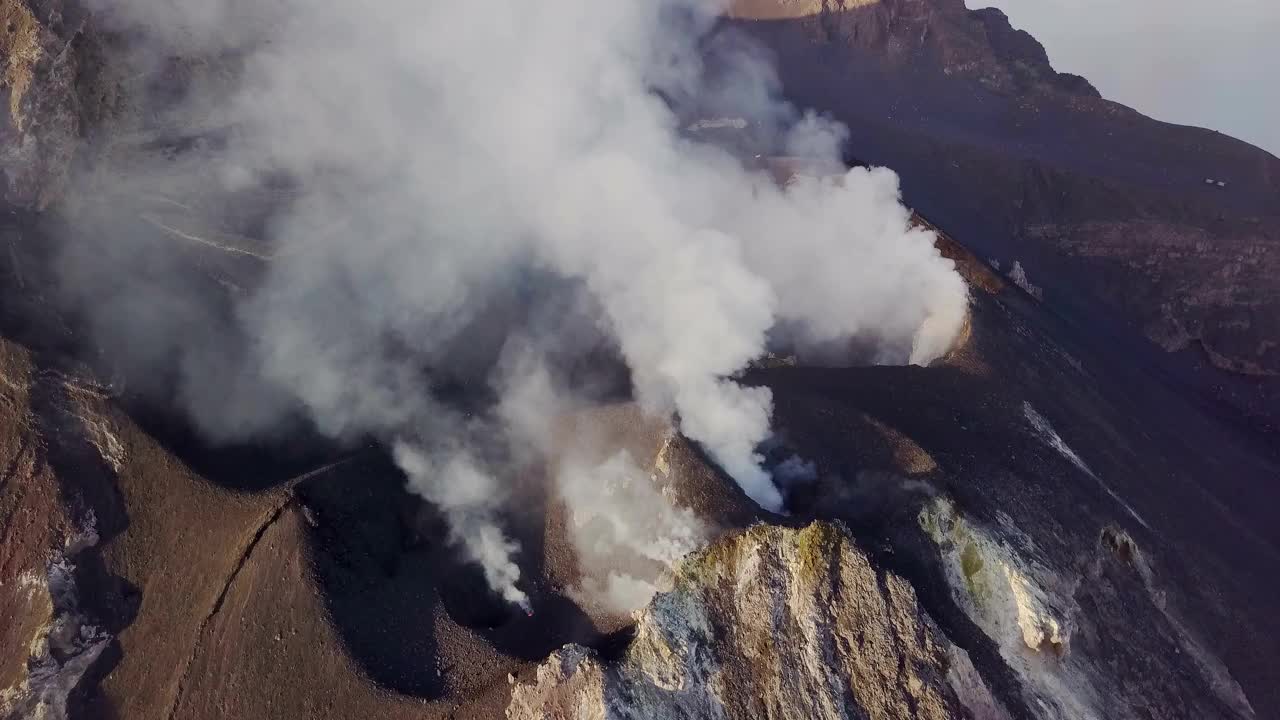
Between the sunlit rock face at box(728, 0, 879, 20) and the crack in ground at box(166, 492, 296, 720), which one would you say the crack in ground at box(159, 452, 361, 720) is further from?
the sunlit rock face at box(728, 0, 879, 20)

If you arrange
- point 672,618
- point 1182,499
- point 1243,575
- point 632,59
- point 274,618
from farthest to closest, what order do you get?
point 632,59, point 1182,499, point 1243,575, point 274,618, point 672,618

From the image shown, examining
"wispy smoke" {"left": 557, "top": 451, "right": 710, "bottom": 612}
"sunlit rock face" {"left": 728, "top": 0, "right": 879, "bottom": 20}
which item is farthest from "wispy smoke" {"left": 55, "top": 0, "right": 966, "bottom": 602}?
"sunlit rock face" {"left": 728, "top": 0, "right": 879, "bottom": 20}

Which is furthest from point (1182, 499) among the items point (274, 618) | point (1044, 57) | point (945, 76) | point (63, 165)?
point (1044, 57)

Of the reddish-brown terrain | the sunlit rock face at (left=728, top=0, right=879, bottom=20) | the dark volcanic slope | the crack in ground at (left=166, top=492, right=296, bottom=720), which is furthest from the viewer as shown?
the sunlit rock face at (left=728, top=0, right=879, bottom=20)

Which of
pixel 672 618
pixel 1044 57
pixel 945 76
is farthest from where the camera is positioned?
pixel 1044 57

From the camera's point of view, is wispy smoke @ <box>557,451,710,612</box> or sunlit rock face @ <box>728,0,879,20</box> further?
sunlit rock face @ <box>728,0,879,20</box>

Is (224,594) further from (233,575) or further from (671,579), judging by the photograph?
(671,579)

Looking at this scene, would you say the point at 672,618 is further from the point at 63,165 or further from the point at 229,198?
the point at 63,165
